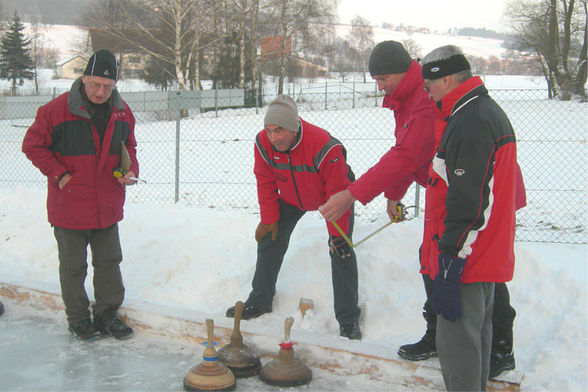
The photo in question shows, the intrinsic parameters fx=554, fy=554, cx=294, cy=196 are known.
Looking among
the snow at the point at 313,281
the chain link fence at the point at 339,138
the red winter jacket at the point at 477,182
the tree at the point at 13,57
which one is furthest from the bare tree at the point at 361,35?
the red winter jacket at the point at 477,182

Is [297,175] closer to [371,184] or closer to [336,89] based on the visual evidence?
[371,184]

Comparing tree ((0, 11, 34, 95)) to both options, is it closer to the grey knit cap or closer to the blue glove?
the grey knit cap

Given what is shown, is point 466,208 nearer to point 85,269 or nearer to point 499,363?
point 499,363

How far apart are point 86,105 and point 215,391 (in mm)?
1928

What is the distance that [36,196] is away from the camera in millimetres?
6727

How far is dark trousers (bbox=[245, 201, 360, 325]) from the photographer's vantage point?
3592 millimetres

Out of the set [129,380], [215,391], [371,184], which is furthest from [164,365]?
[371,184]

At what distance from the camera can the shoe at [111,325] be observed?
3.66 m

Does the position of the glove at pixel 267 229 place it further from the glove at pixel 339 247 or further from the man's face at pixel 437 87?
the man's face at pixel 437 87

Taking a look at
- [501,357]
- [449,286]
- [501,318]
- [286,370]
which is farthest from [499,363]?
[286,370]

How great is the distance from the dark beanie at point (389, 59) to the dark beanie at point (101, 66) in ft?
5.19

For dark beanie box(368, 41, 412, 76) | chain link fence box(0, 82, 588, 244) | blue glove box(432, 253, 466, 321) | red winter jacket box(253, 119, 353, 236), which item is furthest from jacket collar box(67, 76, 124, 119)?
chain link fence box(0, 82, 588, 244)

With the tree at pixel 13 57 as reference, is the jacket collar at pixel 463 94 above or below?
below

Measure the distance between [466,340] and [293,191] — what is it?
1544 millimetres
